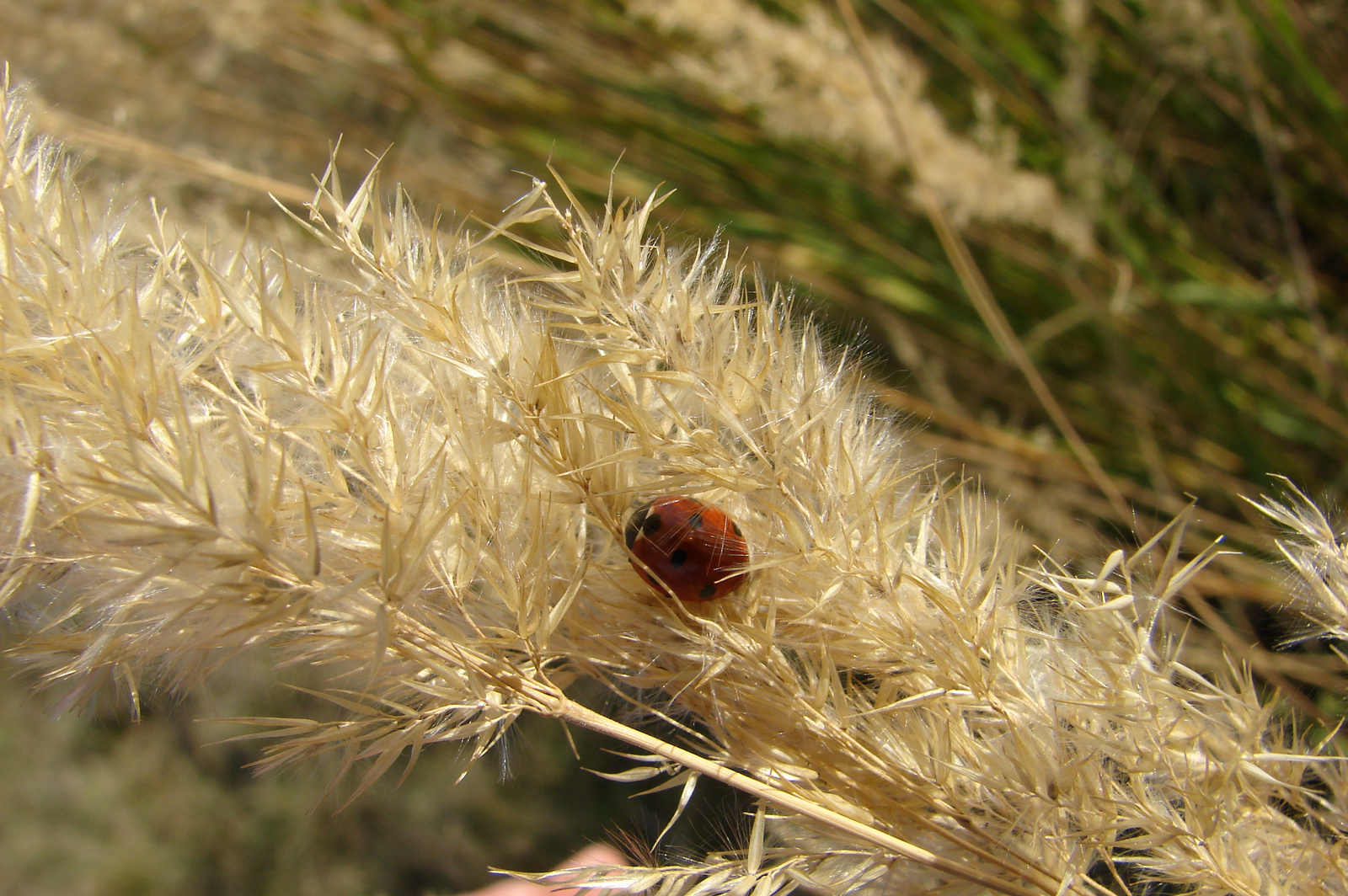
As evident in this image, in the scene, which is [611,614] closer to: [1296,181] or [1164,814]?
[1164,814]

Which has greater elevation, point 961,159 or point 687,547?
point 961,159

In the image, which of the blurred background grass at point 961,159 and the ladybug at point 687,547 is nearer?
the ladybug at point 687,547

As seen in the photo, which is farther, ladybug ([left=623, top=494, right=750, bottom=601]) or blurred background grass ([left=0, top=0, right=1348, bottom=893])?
blurred background grass ([left=0, top=0, right=1348, bottom=893])

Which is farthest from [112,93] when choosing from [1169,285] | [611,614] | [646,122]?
[1169,285]
